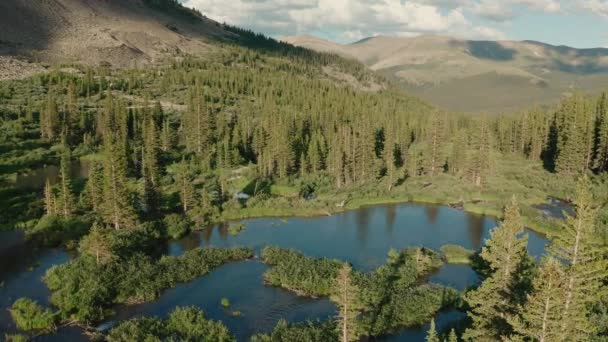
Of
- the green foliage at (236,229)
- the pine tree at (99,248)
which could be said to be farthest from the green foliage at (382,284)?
the pine tree at (99,248)

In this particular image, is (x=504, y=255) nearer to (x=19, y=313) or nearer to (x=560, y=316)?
(x=560, y=316)

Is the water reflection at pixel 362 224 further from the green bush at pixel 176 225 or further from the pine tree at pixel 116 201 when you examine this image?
the pine tree at pixel 116 201

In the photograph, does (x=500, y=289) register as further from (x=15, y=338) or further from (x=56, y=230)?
(x=56, y=230)

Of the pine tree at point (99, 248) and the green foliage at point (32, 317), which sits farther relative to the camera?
the pine tree at point (99, 248)

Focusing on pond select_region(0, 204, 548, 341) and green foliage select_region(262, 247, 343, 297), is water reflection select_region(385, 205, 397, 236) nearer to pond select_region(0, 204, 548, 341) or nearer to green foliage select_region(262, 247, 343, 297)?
pond select_region(0, 204, 548, 341)

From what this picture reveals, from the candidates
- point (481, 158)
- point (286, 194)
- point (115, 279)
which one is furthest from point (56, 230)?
point (481, 158)

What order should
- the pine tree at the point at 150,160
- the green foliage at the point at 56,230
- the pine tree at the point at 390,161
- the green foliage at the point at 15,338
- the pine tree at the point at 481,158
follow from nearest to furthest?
the green foliage at the point at 15,338 < the green foliage at the point at 56,230 < the pine tree at the point at 150,160 < the pine tree at the point at 481,158 < the pine tree at the point at 390,161
